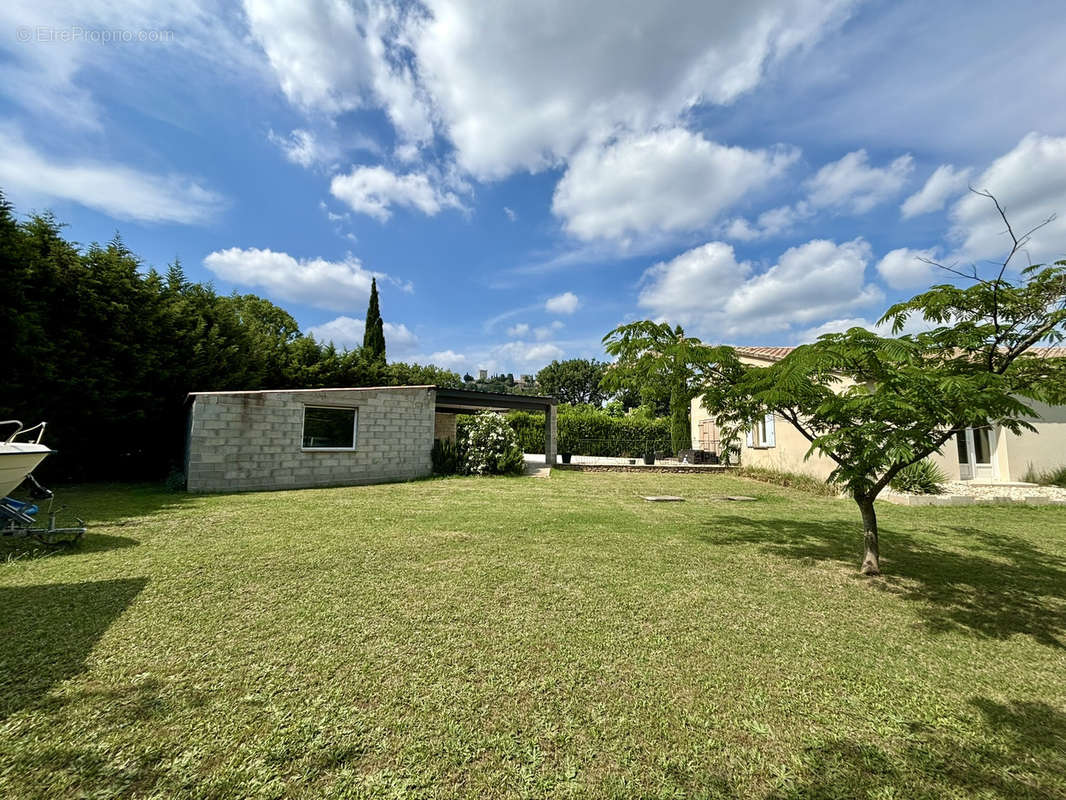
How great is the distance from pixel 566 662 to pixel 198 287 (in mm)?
18182

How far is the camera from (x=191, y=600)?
3.85 metres

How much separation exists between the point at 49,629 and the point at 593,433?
21.9 m

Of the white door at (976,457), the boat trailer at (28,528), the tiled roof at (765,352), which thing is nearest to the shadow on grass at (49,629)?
the boat trailer at (28,528)

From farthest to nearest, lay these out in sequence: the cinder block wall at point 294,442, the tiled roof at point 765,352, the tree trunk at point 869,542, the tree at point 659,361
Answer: the tiled roof at point 765,352, the cinder block wall at point 294,442, the tree at point 659,361, the tree trunk at point 869,542

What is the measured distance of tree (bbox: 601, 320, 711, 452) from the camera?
5699 millimetres

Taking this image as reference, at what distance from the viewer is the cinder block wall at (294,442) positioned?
10336 mm

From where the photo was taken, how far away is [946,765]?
6.99 feet

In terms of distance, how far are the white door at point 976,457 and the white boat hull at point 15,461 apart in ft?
65.9

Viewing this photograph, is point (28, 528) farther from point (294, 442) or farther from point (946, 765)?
point (946, 765)

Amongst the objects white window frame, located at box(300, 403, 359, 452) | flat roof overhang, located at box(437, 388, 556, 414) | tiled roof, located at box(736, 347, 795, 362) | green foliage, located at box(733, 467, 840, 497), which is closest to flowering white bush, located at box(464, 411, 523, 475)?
flat roof overhang, located at box(437, 388, 556, 414)

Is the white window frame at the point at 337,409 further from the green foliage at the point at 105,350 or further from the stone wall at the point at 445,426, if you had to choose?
the stone wall at the point at 445,426

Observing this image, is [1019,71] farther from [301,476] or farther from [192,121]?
[301,476]

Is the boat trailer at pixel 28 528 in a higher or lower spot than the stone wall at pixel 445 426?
lower

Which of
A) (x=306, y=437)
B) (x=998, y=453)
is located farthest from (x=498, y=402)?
(x=998, y=453)
